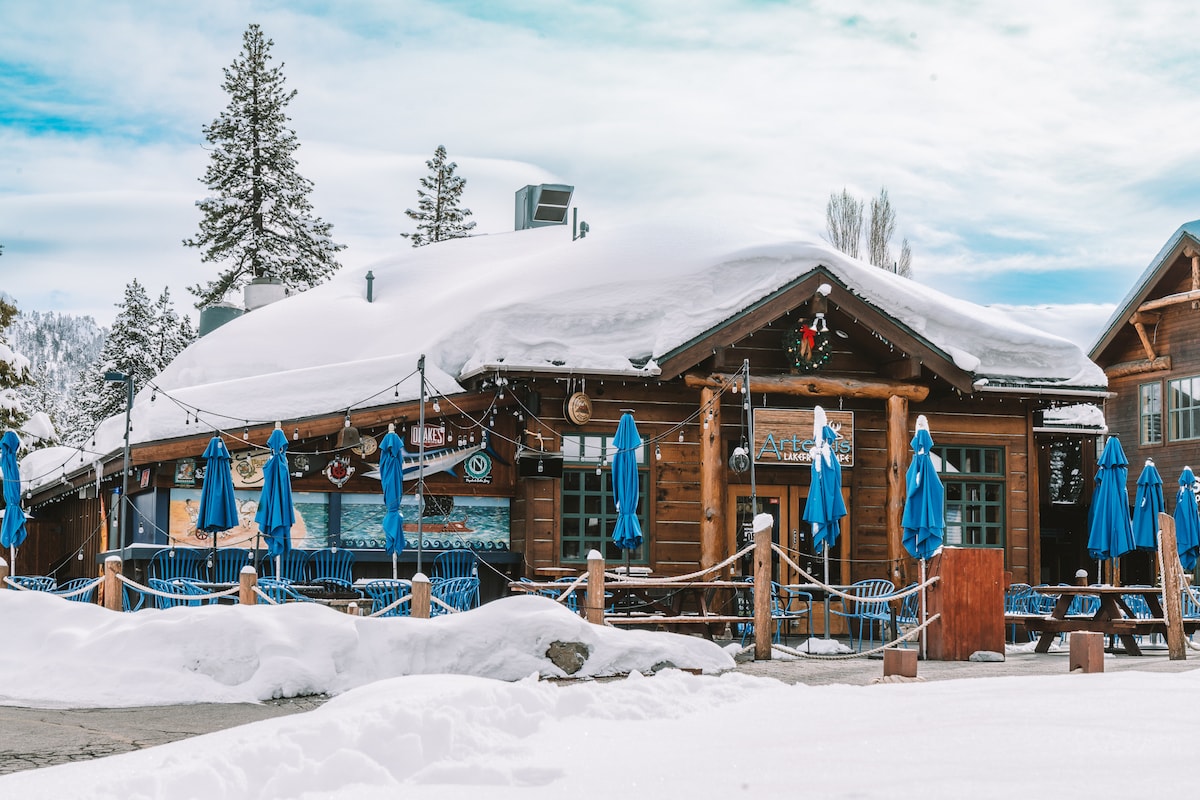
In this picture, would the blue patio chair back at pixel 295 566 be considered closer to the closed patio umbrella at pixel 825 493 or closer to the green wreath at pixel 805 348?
A: the closed patio umbrella at pixel 825 493

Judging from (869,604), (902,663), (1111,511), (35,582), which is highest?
(1111,511)

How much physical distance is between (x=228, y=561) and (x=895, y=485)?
30.6 feet

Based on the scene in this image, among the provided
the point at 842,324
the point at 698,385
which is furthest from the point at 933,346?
the point at 698,385

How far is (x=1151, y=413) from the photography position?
1076 inches

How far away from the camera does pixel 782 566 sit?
18.5 m

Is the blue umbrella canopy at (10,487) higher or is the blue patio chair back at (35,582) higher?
the blue umbrella canopy at (10,487)

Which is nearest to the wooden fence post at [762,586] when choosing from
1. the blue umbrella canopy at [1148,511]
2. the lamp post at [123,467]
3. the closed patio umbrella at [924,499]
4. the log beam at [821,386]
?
the closed patio umbrella at [924,499]

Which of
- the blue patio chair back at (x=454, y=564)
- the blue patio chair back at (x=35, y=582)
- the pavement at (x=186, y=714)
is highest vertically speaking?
the blue patio chair back at (x=454, y=564)

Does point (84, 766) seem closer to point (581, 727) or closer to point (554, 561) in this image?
point (581, 727)

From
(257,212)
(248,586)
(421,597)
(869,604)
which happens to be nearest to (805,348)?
(869,604)

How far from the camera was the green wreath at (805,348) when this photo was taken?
1820cm

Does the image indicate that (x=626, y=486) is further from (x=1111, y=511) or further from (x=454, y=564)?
(x=1111, y=511)

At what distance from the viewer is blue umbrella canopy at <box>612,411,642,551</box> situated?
49.8 ft

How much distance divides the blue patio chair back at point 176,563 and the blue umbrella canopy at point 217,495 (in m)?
1.63
